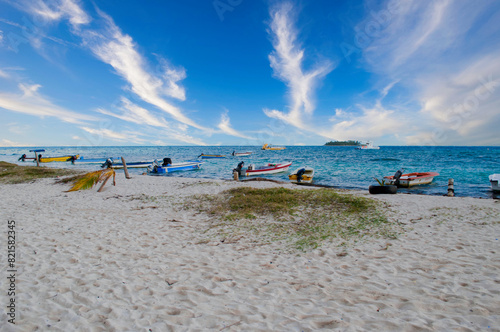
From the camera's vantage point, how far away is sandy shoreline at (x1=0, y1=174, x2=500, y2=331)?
3.39 meters

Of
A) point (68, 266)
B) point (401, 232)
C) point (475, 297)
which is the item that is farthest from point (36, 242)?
point (401, 232)

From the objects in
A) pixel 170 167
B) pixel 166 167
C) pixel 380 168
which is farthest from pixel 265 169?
pixel 380 168

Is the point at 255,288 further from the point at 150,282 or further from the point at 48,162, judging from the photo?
the point at 48,162

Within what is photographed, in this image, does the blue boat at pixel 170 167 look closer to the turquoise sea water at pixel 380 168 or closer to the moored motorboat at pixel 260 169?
the turquoise sea water at pixel 380 168

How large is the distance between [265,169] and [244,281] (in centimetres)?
2368

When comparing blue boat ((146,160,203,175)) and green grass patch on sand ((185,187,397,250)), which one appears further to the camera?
blue boat ((146,160,203,175))

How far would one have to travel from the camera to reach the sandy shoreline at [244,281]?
339 centimetres

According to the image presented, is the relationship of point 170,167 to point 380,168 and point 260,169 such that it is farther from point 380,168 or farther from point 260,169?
point 380,168

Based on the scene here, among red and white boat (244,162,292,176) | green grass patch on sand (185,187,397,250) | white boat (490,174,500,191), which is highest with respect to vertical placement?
red and white boat (244,162,292,176)

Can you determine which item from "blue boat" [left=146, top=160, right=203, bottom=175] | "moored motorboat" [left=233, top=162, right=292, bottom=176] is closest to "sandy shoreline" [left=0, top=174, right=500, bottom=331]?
"moored motorboat" [left=233, top=162, right=292, bottom=176]

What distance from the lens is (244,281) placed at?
459cm

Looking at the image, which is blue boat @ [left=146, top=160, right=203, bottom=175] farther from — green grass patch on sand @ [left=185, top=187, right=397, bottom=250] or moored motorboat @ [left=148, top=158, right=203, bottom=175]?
green grass patch on sand @ [left=185, top=187, right=397, bottom=250]

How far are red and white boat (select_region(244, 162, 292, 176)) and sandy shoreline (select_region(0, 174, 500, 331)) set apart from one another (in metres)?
18.8

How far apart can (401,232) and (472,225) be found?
291cm
